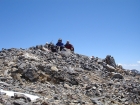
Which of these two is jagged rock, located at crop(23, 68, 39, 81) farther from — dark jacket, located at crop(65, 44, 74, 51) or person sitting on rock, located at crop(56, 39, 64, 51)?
dark jacket, located at crop(65, 44, 74, 51)

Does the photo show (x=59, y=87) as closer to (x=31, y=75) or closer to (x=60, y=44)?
(x=31, y=75)

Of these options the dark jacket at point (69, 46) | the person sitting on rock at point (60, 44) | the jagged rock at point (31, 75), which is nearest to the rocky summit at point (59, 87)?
the jagged rock at point (31, 75)

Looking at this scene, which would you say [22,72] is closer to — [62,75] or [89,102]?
[62,75]

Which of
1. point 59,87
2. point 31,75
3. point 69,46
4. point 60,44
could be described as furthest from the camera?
point 69,46

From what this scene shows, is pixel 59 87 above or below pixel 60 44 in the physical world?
below

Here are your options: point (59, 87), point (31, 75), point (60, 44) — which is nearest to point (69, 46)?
point (60, 44)

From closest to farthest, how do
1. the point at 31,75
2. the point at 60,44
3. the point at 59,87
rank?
the point at 59,87 < the point at 31,75 < the point at 60,44

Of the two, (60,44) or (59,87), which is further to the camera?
(60,44)

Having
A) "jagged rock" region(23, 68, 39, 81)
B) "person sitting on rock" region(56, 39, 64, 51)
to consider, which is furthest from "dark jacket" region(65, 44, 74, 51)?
"jagged rock" region(23, 68, 39, 81)

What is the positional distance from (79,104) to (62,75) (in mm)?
4751

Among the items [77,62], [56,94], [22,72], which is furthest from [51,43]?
[56,94]

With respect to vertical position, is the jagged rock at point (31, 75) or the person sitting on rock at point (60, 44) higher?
the person sitting on rock at point (60, 44)

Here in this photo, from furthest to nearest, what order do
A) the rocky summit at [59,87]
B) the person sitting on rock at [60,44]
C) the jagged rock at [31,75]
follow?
the person sitting on rock at [60,44], the jagged rock at [31,75], the rocky summit at [59,87]

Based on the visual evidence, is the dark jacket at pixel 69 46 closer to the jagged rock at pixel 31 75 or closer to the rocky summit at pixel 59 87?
the rocky summit at pixel 59 87
